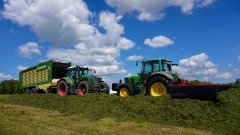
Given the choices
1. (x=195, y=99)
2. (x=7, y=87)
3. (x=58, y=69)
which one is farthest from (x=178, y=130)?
(x=7, y=87)

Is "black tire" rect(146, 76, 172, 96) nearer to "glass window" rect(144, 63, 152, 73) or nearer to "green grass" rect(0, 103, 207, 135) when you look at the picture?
"glass window" rect(144, 63, 152, 73)

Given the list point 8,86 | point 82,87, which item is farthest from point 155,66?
point 8,86

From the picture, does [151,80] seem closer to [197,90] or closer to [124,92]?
[124,92]

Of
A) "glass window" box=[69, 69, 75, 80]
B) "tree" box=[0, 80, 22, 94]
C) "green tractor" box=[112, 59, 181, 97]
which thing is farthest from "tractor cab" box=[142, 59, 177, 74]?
"tree" box=[0, 80, 22, 94]

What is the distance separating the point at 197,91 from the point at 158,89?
3281 millimetres

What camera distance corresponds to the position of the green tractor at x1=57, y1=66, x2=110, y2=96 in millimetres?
23891

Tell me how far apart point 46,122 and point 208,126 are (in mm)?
6530

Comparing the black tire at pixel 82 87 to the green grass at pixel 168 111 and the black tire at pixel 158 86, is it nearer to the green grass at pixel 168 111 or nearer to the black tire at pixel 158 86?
the green grass at pixel 168 111

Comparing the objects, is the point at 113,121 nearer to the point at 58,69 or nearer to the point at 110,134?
the point at 110,134

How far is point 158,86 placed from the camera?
18703 millimetres

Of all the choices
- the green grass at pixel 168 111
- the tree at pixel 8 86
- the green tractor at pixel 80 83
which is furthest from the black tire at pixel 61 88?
the tree at pixel 8 86

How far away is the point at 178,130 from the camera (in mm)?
12094

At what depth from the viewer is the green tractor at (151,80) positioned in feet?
60.1

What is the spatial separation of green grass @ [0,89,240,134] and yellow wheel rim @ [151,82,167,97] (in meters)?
1.75
